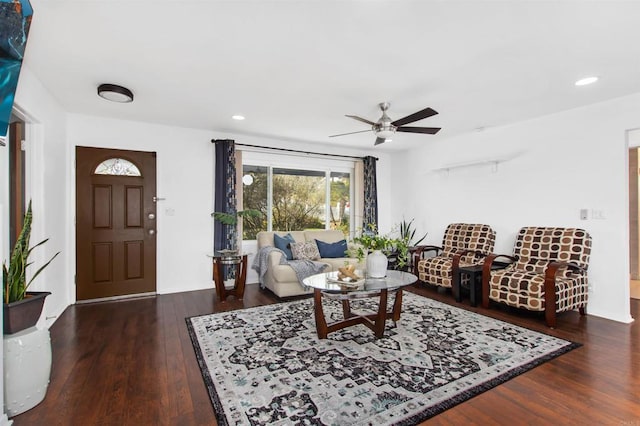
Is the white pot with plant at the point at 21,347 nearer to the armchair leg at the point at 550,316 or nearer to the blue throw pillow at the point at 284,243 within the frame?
the blue throw pillow at the point at 284,243

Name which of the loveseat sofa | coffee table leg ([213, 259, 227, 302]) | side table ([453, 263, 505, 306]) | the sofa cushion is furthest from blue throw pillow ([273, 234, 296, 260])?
side table ([453, 263, 505, 306])

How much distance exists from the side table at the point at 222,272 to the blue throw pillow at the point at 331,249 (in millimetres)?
1263

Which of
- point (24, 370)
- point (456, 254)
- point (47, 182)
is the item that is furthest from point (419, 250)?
point (47, 182)

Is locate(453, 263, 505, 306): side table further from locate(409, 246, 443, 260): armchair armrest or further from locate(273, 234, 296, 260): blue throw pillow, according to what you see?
locate(273, 234, 296, 260): blue throw pillow

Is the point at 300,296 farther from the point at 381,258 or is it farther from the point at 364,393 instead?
the point at 364,393

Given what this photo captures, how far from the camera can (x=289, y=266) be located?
14.4 ft

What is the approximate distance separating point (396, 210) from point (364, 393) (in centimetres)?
498

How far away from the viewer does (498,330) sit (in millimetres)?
3201

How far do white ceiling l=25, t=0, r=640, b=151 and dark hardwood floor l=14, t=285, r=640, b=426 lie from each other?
243 cm

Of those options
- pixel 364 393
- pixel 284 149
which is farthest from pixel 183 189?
pixel 364 393

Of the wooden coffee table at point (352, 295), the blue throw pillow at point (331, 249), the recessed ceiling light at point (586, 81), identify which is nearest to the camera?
the wooden coffee table at point (352, 295)

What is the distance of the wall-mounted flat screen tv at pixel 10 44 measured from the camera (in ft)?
5.76

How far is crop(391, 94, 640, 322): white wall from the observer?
143 inches

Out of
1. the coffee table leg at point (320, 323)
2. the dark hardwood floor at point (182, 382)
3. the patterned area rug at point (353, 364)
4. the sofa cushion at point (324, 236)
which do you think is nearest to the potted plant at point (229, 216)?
the sofa cushion at point (324, 236)
